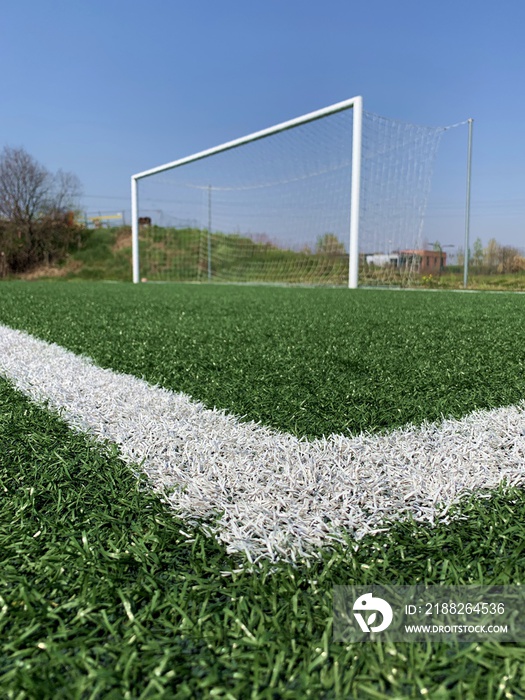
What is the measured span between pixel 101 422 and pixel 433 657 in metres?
1.10

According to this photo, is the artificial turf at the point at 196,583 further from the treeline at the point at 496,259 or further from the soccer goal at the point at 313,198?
the treeline at the point at 496,259

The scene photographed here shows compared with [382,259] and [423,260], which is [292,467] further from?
[423,260]

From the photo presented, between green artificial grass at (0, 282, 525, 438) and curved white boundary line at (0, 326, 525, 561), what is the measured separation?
0.44 feet

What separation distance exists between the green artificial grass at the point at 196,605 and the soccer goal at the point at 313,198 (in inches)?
333

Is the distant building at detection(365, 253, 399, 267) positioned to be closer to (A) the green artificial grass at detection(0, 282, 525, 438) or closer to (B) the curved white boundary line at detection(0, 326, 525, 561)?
(A) the green artificial grass at detection(0, 282, 525, 438)

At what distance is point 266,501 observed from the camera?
0.95 meters

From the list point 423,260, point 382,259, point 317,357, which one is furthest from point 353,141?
point 317,357

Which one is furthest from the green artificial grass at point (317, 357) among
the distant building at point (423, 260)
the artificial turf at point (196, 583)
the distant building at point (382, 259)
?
the distant building at point (423, 260)

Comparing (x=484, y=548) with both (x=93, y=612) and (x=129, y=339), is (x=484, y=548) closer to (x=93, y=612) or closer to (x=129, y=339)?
(x=93, y=612)

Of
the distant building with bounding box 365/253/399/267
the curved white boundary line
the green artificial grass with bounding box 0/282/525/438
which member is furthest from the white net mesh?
the curved white boundary line

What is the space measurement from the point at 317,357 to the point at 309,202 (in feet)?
33.6

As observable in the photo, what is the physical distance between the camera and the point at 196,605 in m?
0.69

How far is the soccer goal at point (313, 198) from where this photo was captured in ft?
32.9

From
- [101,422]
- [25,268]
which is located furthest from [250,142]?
[25,268]
